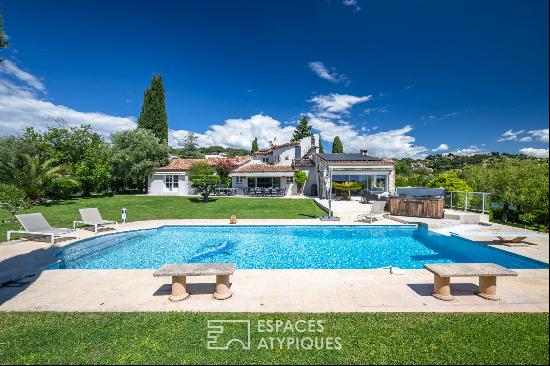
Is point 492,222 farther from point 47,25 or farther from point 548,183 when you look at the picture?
point 47,25

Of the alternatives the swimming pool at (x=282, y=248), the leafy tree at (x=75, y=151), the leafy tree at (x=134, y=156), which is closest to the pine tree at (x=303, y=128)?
the leafy tree at (x=134, y=156)

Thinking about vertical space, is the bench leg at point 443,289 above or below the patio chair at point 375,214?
below

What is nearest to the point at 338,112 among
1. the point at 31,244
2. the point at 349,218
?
the point at 349,218

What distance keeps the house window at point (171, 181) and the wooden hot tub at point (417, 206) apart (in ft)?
97.9

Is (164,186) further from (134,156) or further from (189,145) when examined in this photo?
(189,145)

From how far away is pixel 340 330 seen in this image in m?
4.76

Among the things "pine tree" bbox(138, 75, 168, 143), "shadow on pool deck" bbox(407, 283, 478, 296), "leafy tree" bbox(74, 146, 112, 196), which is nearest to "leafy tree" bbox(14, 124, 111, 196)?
"leafy tree" bbox(74, 146, 112, 196)

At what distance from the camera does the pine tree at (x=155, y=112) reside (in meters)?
49.8

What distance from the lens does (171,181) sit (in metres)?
38.2

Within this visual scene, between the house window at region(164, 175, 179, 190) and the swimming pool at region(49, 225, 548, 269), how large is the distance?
2347 cm

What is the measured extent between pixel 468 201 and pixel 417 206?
4.38 m

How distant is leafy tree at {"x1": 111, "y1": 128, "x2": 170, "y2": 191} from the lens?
36219mm

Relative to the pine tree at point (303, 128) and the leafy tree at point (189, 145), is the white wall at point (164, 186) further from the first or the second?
the pine tree at point (303, 128)

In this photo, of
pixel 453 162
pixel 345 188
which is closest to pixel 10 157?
pixel 345 188
